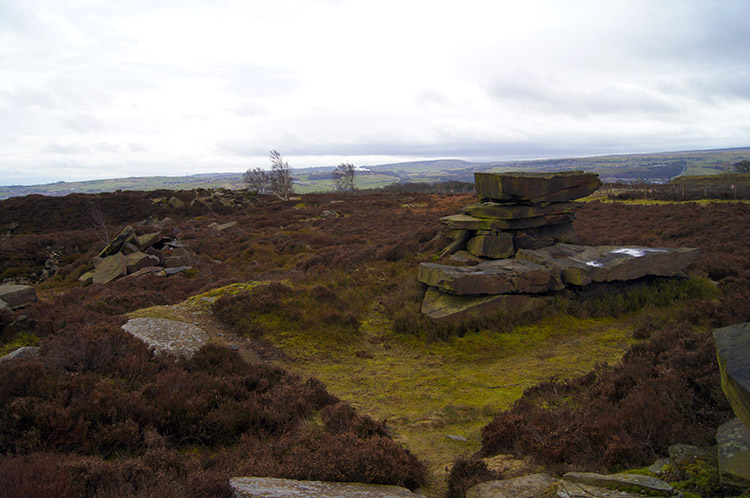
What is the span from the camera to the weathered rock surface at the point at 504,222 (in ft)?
45.5

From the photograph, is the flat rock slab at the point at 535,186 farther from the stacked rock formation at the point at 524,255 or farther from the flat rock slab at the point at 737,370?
the flat rock slab at the point at 737,370

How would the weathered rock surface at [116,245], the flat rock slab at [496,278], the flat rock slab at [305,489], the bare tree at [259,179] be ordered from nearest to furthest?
1. the flat rock slab at [305,489]
2. the flat rock slab at [496,278]
3. the weathered rock surface at [116,245]
4. the bare tree at [259,179]

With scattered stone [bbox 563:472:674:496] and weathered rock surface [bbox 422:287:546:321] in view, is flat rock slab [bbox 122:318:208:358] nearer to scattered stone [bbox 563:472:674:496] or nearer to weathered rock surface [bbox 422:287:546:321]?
weathered rock surface [bbox 422:287:546:321]

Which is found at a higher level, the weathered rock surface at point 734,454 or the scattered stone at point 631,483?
the weathered rock surface at point 734,454

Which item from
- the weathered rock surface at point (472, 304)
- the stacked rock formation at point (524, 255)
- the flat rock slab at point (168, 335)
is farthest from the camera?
the stacked rock formation at point (524, 255)

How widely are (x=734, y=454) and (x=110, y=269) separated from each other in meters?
20.3

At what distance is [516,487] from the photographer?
13.9 feet

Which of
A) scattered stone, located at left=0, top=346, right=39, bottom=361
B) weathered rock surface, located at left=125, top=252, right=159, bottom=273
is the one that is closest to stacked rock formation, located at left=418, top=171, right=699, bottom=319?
scattered stone, located at left=0, top=346, right=39, bottom=361

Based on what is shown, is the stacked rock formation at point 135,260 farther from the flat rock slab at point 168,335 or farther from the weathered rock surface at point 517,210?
the weathered rock surface at point 517,210

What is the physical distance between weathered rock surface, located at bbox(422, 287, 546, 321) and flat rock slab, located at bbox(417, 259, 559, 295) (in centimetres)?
21

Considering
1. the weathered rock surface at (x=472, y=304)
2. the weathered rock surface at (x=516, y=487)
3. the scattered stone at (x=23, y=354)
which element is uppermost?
the scattered stone at (x=23, y=354)

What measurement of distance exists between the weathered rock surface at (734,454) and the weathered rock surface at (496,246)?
9744 millimetres

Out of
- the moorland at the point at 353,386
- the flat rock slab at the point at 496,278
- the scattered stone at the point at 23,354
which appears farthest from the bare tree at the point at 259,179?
the scattered stone at the point at 23,354

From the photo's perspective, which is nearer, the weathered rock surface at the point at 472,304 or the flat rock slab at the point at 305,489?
the flat rock slab at the point at 305,489
